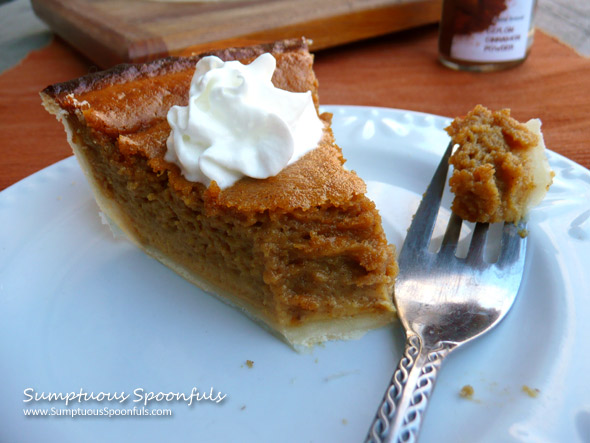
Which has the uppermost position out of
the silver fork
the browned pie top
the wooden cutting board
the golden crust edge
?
the browned pie top

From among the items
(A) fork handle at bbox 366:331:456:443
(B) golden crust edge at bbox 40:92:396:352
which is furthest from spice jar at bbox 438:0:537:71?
(A) fork handle at bbox 366:331:456:443

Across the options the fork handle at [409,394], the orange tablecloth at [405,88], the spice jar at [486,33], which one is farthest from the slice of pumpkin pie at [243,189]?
the spice jar at [486,33]

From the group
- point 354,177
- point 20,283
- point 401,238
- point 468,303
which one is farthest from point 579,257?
point 20,283

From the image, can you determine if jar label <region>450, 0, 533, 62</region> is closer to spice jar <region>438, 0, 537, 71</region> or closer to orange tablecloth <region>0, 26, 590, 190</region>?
spice jar <region>438, 0, 537, 71</region>

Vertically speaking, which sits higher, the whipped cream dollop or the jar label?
the whipped cream dollop

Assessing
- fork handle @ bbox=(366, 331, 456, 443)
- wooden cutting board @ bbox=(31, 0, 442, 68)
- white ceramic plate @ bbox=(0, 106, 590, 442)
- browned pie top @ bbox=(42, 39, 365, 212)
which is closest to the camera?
fork handle @ bbox=(366, 331, 456, 443)

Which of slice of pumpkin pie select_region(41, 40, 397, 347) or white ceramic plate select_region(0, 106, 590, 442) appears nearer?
white ceramic plate select_region(0, 106, 590, 442)
